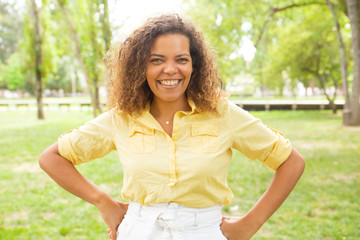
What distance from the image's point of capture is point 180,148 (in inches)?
62.1

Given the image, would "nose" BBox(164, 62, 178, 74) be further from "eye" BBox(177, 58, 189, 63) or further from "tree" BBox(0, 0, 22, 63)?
"tree" BBox(0, 0, 22, 63)

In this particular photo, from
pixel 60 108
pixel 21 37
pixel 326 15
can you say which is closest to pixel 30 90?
pixel 60 108

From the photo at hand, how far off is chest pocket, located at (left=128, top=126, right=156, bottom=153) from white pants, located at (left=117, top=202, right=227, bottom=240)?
10.0 inches

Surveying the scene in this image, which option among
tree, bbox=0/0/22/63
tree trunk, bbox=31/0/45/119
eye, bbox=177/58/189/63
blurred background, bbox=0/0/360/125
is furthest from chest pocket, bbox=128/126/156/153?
tree, bbox=0/0/22/63

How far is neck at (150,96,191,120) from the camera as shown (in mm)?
1733

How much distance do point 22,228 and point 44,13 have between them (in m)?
15.1

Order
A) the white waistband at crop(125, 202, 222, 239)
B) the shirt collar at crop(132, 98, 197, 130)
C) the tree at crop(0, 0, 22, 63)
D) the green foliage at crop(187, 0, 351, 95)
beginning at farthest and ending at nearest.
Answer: the tree at crop(0, 0, 22, 63), the green foliage at crop(187, 0, 351, 95), the shirt collar at crop(132, 98, 197, 130), the white waistband at crop(125, 202, 222, 239)

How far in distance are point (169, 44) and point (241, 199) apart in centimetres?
409

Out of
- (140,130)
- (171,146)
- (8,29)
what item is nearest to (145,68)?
(140,130)

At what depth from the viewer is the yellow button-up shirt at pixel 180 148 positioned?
5.08ft

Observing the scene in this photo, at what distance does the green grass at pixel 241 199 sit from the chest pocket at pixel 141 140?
285cm

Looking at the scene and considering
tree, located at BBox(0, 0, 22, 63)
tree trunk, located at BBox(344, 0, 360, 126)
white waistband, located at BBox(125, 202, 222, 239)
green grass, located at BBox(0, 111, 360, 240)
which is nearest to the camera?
white waistband, located at BBox(125, 202, 222, 239)

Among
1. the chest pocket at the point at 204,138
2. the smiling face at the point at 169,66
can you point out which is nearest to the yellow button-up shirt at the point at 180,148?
the chest pocket at the point at 204,138

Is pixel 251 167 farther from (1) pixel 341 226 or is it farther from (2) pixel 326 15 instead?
(2) pixel 326 15
